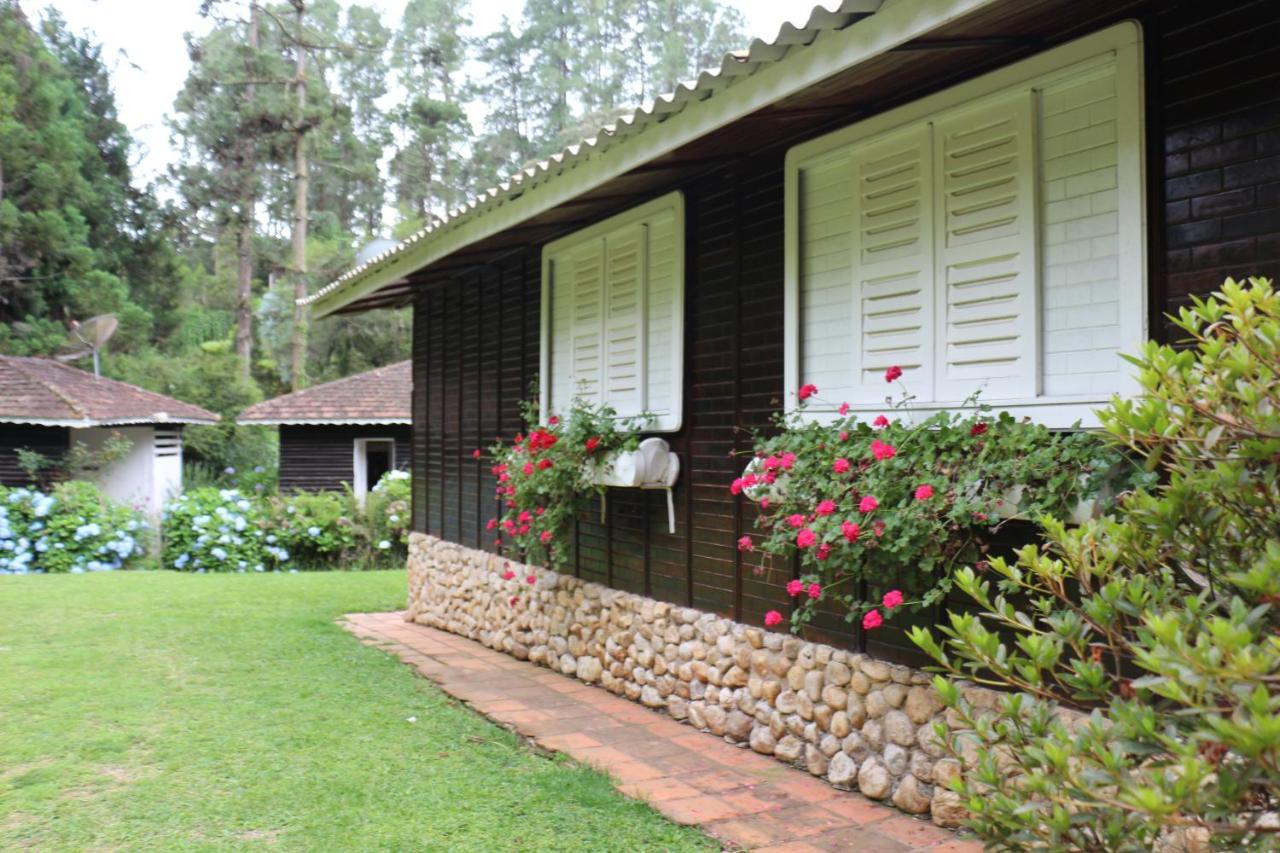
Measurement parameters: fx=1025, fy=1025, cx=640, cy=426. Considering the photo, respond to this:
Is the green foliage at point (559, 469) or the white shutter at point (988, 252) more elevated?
the white shutter at point (988, 252)

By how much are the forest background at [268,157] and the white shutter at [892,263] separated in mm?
20044

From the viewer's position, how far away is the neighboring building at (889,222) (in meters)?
3.29

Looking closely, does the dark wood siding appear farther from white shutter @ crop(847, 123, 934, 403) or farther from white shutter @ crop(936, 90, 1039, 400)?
white shutter @ crop(936, 90, 1039, 400)

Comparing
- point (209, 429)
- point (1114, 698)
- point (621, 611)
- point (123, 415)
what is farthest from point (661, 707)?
point (209, 429)

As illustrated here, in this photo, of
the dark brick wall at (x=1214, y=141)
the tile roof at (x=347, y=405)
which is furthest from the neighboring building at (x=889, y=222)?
the tile roof at (x=347, y=405)

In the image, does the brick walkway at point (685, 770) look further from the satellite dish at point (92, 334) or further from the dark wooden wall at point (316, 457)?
the satellite dish at point (92, 334)

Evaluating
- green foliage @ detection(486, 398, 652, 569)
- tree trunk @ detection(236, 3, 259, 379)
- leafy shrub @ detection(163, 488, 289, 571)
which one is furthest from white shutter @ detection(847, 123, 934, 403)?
tree trunk @ detection(236, 3, 259, 379)

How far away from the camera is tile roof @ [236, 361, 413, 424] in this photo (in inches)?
753

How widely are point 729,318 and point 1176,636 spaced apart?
3.98m

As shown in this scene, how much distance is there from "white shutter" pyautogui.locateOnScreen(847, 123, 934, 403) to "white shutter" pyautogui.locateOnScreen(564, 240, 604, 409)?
254 cm

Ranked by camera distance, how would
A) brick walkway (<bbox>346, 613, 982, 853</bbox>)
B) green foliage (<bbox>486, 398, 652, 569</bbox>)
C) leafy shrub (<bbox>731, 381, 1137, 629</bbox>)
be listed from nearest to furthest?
1. leafy shrub (<bbox>731, 381, 1137, 629</bbox>)
2. brick walkway (<bbox>346, 613, 982, 853</bbox>)
3. green foliage (<bbox>486, 398, 652, 569</bbox>)

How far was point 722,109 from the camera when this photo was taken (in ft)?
13.8

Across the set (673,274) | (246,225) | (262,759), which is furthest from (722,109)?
(246,225)

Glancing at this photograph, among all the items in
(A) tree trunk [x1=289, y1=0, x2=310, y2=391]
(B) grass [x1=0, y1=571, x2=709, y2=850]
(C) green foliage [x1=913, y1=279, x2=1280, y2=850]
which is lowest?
(B) grass [x1=0, y1=571, x2=709, y2=850]
